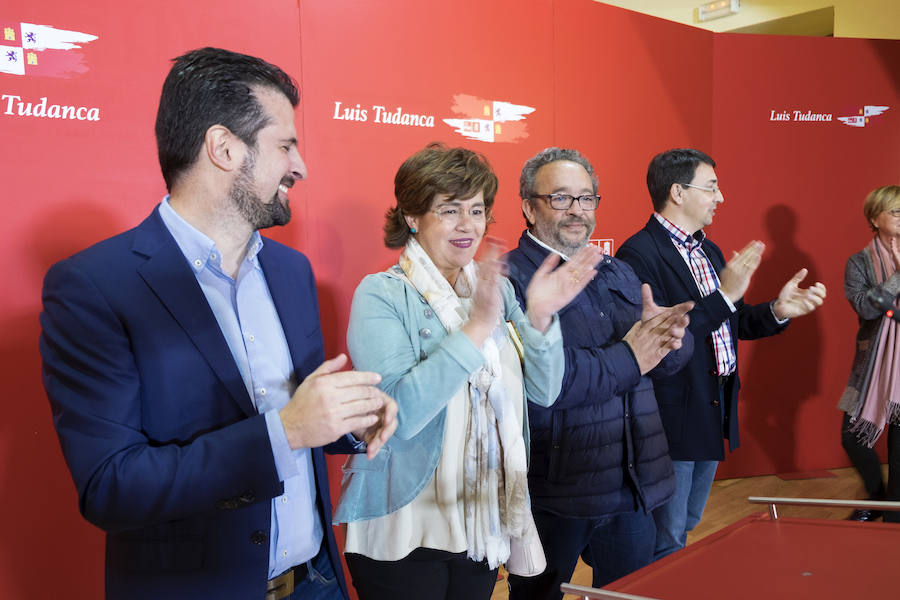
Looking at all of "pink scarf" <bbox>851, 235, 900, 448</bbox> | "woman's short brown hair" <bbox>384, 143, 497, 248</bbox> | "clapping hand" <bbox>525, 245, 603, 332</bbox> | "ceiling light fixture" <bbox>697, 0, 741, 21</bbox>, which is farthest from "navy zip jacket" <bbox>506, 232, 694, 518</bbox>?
"ceiling light fixture" <bbox>697, 0, 741, 21</bbox>

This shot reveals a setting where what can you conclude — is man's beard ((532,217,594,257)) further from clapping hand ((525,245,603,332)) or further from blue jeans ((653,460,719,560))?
blue jeans ((653,460,719,560))

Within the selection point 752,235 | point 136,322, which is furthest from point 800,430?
point 136,322

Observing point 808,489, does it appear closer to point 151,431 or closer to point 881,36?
point 881,36

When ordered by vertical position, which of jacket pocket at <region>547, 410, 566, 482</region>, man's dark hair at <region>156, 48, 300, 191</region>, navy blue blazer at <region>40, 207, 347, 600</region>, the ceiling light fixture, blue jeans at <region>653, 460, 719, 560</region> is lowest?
blue jeans at <region>653, 460, 719, 560</region>

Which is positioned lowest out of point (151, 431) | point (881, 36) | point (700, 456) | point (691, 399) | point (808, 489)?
point (808, 489)

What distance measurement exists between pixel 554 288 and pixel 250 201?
0.84 metres

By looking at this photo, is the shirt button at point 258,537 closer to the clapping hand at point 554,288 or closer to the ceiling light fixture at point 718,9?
the clapping hand at point 554,288

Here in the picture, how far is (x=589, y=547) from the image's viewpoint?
2336 millimetres

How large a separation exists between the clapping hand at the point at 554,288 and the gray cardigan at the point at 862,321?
3.00 metres

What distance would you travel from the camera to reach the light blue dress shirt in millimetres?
1252

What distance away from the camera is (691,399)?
2.71 meters

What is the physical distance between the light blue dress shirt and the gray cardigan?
378 cm

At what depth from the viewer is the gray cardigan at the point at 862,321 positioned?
3947 millimetres

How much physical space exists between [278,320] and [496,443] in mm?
678
